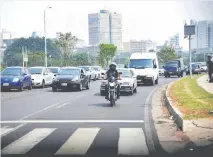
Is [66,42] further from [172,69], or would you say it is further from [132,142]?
[132,142]

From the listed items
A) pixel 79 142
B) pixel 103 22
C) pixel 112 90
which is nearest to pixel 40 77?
pixel 103 22

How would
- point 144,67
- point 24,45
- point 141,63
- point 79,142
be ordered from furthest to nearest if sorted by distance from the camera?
point 24,45 < point 141,63 < point 144,67 < point 79,142

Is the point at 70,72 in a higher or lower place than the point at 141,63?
lower

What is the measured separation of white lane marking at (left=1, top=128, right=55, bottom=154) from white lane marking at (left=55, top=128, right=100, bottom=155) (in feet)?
2.13

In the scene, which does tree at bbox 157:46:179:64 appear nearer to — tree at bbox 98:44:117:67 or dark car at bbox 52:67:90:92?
tree at bbox 98:44:117:67

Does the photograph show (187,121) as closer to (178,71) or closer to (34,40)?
(178,71)

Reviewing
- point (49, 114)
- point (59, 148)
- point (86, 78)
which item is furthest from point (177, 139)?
point (86, 78)

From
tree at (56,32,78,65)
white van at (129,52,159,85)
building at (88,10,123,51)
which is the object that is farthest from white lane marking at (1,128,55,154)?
tree at (56,32,78,65)

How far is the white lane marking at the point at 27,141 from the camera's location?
25.0 ft

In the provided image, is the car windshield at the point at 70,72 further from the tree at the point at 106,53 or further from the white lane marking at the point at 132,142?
the tree at the point at 106,53

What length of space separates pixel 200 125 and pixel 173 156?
326 cm

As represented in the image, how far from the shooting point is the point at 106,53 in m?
80.4

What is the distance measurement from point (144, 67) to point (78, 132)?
22.5 meters

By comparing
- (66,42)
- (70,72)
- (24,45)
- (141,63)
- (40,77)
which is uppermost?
(24,45)
